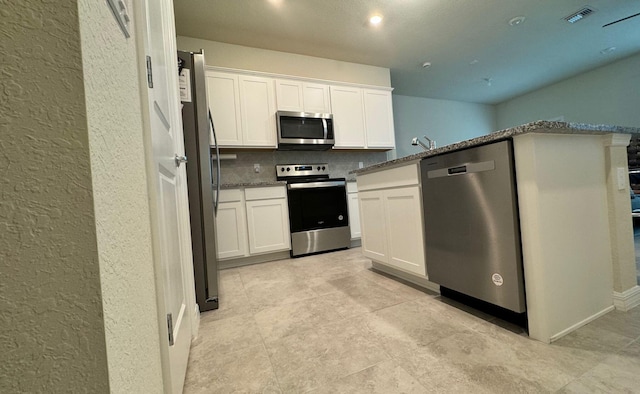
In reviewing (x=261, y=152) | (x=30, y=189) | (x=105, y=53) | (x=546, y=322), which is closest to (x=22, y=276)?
(x=30, y=189)

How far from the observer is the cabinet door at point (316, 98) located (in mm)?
3227

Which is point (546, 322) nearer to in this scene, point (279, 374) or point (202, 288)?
point (279, 374)

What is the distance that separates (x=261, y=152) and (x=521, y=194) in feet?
9.13

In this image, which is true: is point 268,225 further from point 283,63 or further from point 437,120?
point 437,120

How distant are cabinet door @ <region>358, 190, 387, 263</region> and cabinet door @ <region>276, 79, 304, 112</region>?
163cm

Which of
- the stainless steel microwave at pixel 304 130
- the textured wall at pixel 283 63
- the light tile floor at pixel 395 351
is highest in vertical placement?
the textured wall at pixel 283 63

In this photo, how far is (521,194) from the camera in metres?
1.06

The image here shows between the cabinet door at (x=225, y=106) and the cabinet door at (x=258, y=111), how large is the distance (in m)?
0.07

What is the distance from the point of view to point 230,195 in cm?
268

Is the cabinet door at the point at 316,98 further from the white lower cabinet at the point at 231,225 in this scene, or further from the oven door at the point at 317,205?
the white lower cabinet at the point at 231,225

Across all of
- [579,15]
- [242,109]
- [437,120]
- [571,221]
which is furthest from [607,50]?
[242,109]

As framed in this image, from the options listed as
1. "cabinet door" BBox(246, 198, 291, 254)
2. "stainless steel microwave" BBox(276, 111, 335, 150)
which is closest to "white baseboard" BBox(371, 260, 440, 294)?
"cabinet door" BBox(246, 198, 291, 254)

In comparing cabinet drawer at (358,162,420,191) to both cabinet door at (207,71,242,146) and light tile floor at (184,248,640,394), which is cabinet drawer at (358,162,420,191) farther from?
cabinet door at (207,71,242,146)

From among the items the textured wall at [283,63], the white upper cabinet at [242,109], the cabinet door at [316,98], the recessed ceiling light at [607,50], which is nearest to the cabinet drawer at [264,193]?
the white upper cabinet at [242,109]
